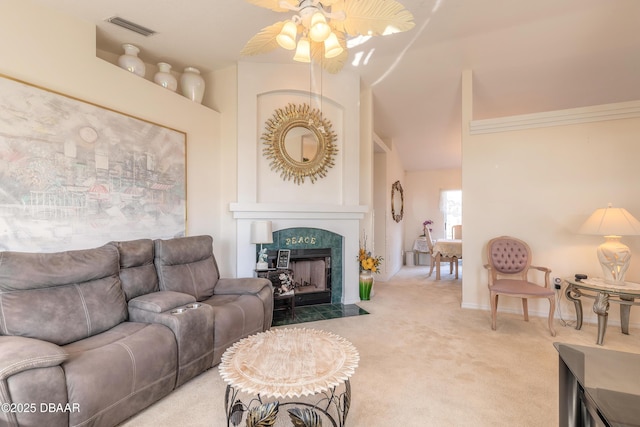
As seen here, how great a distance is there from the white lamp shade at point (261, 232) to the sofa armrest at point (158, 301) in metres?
1.25

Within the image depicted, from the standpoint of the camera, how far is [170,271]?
284cm

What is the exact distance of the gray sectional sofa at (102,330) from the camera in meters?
1.46

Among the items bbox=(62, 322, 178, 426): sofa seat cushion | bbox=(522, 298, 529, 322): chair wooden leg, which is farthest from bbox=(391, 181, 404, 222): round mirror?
bbox=(62, 322, 178, 426): sofa seat cushion

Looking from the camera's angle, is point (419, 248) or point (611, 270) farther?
point (419, 248)

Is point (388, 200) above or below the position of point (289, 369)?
above

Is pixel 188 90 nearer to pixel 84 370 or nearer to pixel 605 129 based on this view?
pixel 84 370

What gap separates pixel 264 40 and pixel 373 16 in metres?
0.78

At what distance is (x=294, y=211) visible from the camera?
4086 mm

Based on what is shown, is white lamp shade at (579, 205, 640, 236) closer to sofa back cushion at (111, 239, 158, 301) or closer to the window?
sofa back cushion at (111, 239, 158, 301)

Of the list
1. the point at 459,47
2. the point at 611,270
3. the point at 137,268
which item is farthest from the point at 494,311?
the point at 137,268

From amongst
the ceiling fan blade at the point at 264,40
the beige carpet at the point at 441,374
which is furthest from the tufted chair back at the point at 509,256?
the ceiling fan blade at the point at 264,40

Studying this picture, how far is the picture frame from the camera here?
12.5 feet

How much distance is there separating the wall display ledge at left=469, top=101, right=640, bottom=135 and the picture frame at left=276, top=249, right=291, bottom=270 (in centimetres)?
308

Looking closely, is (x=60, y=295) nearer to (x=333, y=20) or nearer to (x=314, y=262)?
(x=333, y=20)
